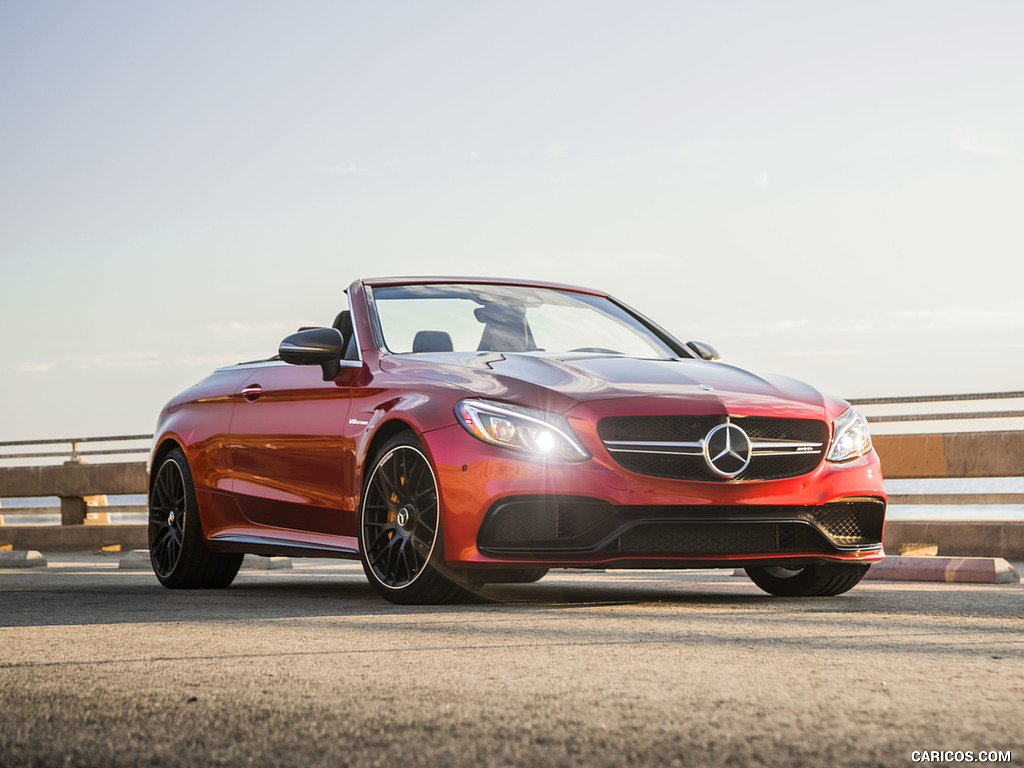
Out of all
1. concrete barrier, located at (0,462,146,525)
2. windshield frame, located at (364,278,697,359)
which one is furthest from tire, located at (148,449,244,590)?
concrete barrier, located at (0,462,146,525)

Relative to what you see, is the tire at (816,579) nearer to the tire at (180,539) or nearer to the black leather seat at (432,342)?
the black leather seat at (432,342)

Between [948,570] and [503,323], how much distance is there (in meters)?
3.00

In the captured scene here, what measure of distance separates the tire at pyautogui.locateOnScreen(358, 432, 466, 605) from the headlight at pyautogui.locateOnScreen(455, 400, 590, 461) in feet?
1.07

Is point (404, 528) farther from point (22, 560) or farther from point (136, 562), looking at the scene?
point (22, 560)

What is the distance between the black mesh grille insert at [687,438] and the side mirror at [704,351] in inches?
61.6

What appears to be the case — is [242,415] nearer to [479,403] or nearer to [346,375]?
[346,375]

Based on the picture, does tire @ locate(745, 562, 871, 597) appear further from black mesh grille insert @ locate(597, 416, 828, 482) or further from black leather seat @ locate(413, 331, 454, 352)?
black leather seat @ locate(413, 331, 454, 352)

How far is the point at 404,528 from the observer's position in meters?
6.29

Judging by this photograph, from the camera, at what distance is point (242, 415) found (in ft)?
25.6

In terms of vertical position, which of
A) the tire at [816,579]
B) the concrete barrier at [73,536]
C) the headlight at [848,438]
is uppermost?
the headlight at [848,438]

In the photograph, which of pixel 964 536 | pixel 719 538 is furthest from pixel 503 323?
pixel 964 536

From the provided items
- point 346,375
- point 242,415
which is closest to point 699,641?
point 346,375

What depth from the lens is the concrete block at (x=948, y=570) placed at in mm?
7961

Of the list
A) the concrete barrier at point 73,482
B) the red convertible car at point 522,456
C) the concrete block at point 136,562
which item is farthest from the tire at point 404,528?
the concrete barrier at point 73,482
